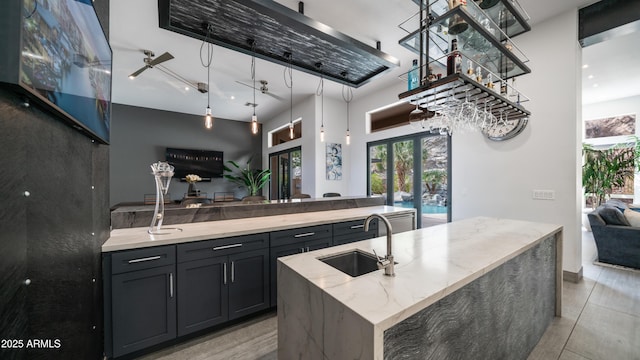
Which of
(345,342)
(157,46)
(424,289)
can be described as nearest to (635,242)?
(424,289)

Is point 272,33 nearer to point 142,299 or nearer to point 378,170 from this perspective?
point 142,299

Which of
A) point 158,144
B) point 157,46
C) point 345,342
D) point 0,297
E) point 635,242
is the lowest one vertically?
point 635,242

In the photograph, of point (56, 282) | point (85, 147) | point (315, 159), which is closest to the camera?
point (56, 282)

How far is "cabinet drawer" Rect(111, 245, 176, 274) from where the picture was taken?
1667 millimetres

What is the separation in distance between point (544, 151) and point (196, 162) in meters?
8.12

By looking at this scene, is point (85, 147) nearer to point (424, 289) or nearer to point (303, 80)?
point (424, 289)

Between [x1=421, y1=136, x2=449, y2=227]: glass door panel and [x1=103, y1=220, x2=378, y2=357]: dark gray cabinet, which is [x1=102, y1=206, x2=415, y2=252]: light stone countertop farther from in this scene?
[x1=421, y1=136, x2=449, y2=227]: glass door panel

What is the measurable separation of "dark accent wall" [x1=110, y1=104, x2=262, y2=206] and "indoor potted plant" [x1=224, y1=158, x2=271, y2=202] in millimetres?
307

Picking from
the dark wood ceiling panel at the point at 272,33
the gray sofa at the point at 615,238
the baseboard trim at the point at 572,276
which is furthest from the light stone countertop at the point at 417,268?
the gray sofa at the point at 615,238

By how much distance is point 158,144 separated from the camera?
6848mm

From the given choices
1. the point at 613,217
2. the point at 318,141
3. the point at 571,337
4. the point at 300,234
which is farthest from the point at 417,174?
the point at 300,234

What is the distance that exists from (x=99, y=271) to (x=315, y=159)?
4.41m

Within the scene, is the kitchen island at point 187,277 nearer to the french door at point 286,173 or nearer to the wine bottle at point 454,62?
the wine bottle at point 454,62

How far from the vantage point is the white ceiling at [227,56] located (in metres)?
2.86
